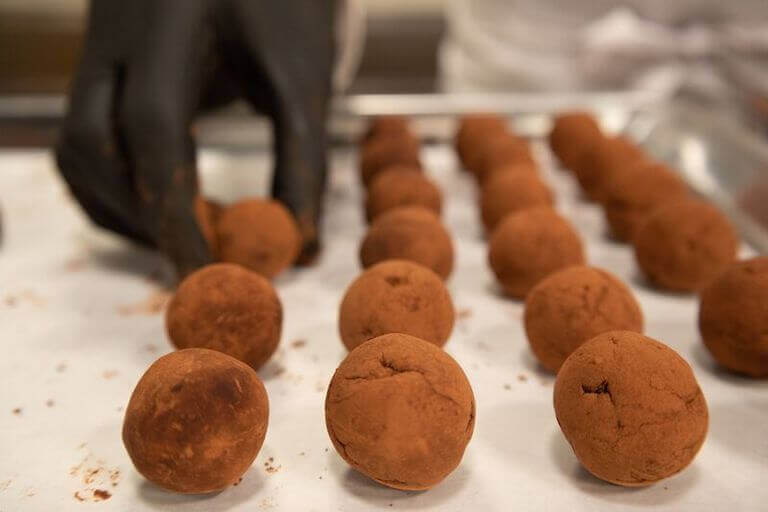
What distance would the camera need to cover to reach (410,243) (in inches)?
49.5

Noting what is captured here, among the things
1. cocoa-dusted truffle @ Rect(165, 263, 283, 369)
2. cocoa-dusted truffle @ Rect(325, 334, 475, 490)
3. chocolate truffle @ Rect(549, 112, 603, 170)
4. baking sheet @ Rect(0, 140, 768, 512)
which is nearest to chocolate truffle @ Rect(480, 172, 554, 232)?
baking sheet @ Rect(0, 140, 768, 512)

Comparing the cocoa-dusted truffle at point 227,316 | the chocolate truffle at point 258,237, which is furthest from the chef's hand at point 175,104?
the cocoa-dusted truffle at point 227,316

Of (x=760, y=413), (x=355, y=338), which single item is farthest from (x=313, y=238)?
(x=760, y=413)

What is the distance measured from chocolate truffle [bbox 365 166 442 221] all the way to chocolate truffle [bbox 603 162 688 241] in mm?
Answer: 308

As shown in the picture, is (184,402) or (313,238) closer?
(184,402)

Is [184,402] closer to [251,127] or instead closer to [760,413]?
[760,413]

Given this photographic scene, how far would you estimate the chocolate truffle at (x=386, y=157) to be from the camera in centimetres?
172

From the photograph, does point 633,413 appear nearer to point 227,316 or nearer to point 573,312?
point 573,312

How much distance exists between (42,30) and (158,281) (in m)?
2.48

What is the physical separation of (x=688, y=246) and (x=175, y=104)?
0.79 m

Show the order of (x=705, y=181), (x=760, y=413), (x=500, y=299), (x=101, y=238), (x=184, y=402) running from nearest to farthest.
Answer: (x=184, y=402) → (x=760, y=413) → (x=500, y=299) → (x=101, y=238) → (x=705, y=181)

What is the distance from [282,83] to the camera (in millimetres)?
1409

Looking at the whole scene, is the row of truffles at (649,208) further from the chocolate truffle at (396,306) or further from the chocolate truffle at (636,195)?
the chocolate truffle at (396,306)

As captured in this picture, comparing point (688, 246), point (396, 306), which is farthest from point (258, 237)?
point (688, 246)
